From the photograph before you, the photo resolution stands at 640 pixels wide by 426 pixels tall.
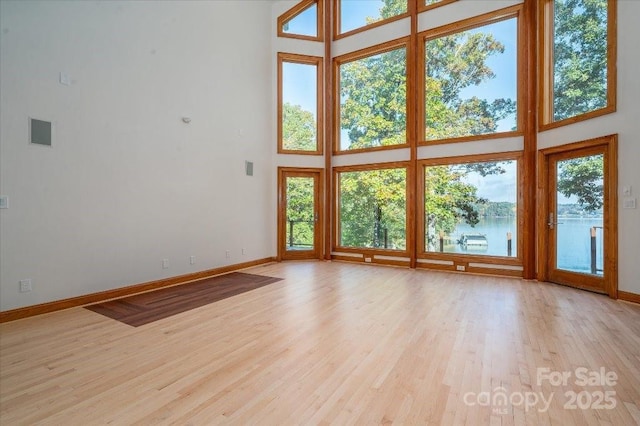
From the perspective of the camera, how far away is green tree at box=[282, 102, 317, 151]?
6.99 m

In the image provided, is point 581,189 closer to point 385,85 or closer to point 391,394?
point 385,85

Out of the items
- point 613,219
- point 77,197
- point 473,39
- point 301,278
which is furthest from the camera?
point 473,39

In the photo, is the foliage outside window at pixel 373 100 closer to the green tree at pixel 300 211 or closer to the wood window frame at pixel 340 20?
the wood window frame at pixel 340 20

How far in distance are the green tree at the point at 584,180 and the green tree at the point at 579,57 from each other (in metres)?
0.72

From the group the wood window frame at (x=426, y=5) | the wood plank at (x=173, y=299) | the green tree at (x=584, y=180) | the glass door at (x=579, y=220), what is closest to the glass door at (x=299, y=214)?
the wood plank at (x=173, y=299)

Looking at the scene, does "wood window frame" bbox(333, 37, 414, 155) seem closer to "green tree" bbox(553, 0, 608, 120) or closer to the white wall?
the white wall

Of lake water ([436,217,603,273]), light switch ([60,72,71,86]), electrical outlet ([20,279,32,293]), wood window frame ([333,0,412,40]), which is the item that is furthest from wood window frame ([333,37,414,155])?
electrical outlet ([20,279,32,293])

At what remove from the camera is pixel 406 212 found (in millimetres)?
6324

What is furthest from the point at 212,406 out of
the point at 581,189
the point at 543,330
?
the point at 581,189

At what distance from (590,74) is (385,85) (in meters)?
3.37

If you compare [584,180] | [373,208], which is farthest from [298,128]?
[584,180]

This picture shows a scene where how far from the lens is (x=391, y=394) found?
76.7 inches

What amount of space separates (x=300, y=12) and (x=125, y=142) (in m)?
5.00

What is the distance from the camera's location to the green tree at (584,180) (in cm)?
437
